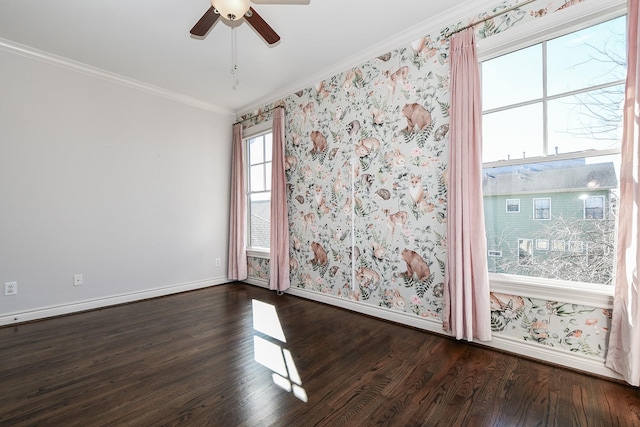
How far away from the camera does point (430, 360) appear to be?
2.07 meters

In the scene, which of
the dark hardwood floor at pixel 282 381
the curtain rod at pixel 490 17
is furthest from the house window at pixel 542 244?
the curtain rod at pixel 490 17

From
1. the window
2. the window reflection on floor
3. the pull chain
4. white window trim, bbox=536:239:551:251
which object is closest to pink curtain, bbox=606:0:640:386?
white window trim, bbox=536:239:551:251

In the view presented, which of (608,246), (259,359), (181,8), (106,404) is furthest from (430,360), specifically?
(181,8)

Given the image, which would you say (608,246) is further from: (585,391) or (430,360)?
(430,360)

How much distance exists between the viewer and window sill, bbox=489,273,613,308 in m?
1.84

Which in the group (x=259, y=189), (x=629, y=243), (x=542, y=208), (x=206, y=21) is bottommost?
(x=629, y=243)

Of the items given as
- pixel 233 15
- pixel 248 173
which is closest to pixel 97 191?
pixel 248 173

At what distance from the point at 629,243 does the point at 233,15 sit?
109 inches

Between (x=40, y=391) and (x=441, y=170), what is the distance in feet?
10.7

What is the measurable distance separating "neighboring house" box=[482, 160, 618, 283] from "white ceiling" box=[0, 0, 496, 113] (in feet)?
4.68

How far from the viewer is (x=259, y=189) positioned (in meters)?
4.45

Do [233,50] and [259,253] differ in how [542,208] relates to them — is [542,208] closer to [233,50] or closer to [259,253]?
[233,50]

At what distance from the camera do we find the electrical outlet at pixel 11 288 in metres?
2.80

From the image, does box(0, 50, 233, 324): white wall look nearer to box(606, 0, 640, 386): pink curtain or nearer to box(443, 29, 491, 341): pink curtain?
box(443, 29, 491, 341): pink curtain
